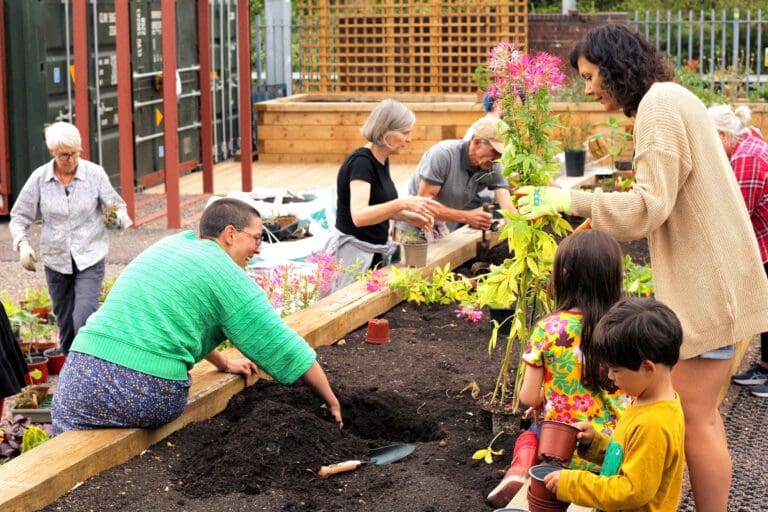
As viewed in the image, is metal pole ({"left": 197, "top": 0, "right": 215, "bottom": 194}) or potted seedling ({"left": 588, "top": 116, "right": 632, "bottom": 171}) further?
metal pole ({"left": 197, "top": 0, "right": 215, "bottom": 194})

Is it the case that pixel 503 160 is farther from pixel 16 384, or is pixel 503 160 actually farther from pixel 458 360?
pixel 16 384

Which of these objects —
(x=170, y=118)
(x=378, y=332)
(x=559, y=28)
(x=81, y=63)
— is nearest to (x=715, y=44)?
(x=559, y=28)

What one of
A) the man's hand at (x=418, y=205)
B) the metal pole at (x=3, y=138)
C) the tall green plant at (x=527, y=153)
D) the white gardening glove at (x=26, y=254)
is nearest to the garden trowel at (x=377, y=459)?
the tall green plant at (x=527, y=153)

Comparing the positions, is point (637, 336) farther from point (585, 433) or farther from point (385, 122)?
point (385, 122)

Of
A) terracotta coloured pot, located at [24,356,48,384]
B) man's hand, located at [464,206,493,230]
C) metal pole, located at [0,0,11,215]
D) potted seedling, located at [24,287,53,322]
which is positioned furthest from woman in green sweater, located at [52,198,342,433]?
metal pole, located at [0,0,11,215]

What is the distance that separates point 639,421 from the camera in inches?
121

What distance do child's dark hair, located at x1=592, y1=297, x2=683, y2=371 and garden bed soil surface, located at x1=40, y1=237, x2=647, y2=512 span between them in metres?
1.03

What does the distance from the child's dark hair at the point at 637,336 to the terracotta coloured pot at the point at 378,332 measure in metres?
2.91

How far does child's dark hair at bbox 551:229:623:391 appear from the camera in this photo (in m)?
3.60

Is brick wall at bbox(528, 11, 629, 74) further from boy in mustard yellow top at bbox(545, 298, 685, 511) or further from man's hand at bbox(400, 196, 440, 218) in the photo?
boy in mustard yellow top at bbox(545, 298, 685, 511)

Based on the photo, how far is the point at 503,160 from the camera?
15.5ft

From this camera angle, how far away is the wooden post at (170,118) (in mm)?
11344

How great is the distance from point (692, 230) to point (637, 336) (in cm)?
88

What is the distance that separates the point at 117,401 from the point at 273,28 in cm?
1571
